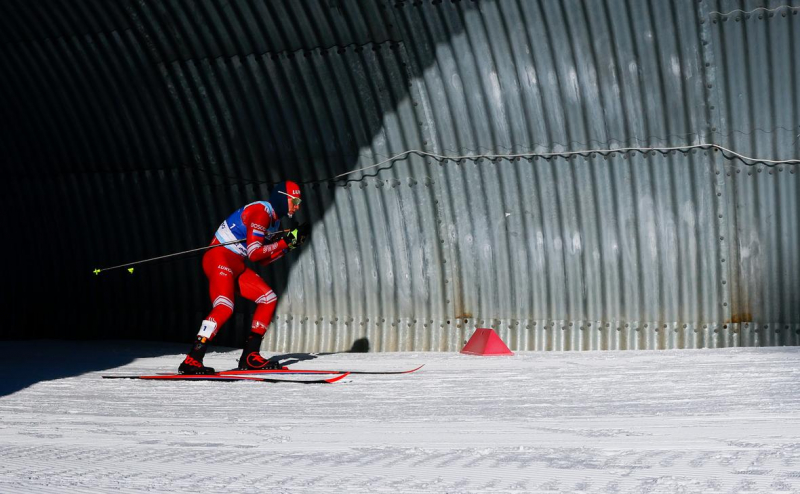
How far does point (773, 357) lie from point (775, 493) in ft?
15.8

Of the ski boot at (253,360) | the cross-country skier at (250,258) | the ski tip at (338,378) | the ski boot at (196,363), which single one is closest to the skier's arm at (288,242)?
the cross-country skier at (250,258)

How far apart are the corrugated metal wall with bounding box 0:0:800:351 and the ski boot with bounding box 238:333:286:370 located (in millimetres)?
1988

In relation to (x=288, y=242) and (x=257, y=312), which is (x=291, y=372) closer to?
(x=257, y=312)

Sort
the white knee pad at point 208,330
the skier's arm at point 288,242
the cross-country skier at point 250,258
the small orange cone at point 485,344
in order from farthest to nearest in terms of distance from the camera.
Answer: the small orange cone at point 485,344, the skier's arm at point 288,242, the cross-country skier at point 250,258, the white knee pad at point 208,330

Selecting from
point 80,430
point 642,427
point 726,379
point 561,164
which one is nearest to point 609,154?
point 561,164

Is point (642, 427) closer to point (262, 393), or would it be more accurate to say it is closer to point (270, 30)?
point (262, 393)

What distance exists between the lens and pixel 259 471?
4441mm

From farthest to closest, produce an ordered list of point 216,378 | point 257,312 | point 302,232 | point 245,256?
point 302,232 < point 245,256 < point 257,312 < point 216,378

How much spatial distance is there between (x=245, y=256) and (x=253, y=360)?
3.20ft

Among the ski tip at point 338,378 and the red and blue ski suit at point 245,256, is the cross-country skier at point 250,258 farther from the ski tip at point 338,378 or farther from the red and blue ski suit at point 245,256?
the ski tip at point 338,378

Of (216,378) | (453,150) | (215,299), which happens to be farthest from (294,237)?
(453,150)

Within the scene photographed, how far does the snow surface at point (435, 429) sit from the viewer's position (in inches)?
166

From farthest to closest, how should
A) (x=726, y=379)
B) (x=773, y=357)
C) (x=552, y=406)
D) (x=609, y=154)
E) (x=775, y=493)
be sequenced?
(x=609, y=154)
(x=773, y=357)
(x=726, y=379)
(x=552, y=406)
(x=775, y=493)

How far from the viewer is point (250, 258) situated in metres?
9.02
